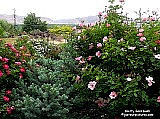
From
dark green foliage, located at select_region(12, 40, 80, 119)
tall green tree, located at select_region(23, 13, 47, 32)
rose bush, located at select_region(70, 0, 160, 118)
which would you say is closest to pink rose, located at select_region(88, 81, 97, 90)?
rose bush, located at select_region(70, 0, 160, 118)

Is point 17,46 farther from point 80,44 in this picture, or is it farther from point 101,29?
point 101,29

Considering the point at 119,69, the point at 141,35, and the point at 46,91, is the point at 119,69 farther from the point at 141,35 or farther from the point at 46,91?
the point at 46,91

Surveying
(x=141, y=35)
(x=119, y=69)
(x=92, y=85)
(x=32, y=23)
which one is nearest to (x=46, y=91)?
(x=92, y=85)

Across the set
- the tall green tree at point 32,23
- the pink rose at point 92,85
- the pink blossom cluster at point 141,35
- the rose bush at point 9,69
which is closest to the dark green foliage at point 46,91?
the rose bush at point 9,69

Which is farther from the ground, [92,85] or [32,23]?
[32,23]

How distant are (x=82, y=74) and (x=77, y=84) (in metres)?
0.15

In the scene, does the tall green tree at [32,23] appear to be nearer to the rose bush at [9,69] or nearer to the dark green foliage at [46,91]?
the rose bush at [9,69]

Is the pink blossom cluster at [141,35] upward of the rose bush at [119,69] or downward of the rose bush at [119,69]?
upward

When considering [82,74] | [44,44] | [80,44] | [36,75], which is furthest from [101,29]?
[44,44]

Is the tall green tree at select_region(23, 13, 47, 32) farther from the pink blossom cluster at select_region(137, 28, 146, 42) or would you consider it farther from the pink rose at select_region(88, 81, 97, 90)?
the pink rose at select_region(88, 81, 97, 90)

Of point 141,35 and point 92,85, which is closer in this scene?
point 92,85

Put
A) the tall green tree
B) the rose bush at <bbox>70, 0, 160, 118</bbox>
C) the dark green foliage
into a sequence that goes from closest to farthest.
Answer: the rose bush at <bbox>70, 0, 160, 118</bbox> < the dark green foliage < the tall green tree

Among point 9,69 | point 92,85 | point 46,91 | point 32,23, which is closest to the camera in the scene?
point 92,85

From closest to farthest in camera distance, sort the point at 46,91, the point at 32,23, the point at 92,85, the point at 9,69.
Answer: the point at 92,85
the point at 46,91
the point at 9,69
the point at 32,23
